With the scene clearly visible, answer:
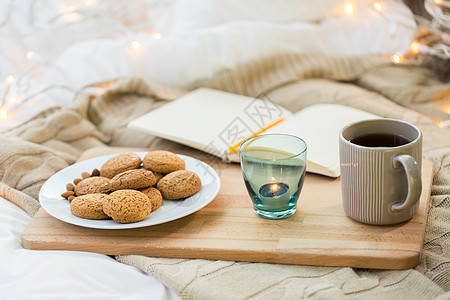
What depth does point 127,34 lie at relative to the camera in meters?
1.33

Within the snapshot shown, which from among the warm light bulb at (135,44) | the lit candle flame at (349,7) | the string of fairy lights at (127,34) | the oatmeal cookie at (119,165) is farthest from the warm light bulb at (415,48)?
the oatmeal cookie at (119,165)

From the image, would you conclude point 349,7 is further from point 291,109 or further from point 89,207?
point 89,207

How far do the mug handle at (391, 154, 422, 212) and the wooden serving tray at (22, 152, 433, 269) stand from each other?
56mm

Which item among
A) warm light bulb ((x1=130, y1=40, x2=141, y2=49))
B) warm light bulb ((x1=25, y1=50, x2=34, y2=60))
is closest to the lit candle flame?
warm light bulb ((x1=130, y1=40, x2=141, y2=49))

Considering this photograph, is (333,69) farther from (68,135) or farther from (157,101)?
(68,135)

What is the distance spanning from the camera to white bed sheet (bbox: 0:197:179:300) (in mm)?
583

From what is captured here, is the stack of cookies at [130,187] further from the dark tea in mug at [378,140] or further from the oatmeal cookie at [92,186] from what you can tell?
the dark tea in mug at [378,140]

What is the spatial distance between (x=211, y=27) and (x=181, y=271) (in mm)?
836

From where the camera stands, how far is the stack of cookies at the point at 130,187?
0.65 meters

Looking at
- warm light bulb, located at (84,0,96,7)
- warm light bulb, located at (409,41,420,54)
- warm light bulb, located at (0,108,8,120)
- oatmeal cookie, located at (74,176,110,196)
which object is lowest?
warm light bulb, located at (409,41,420,54)

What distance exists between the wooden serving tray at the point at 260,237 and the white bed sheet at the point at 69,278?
2cm

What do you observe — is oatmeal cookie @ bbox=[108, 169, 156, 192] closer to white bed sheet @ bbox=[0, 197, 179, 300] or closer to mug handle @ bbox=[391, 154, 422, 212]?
white bed sheet @ bbox=[0, 197, 179, 300]

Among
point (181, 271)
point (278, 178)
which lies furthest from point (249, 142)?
point (181, 271)

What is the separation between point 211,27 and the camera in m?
1.29
